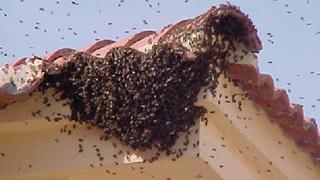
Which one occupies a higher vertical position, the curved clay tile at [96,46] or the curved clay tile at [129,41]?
the curved clay tile at [129,41]

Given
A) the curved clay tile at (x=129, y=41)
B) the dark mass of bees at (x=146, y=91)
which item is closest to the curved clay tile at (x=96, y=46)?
the curved clay tile at (x=129, y=41)

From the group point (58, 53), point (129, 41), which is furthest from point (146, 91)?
point (58, 53)

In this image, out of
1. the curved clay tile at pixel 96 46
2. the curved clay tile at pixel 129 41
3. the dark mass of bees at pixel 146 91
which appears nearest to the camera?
the dark mass of bees at pixel 146 91

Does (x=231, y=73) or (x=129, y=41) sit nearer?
(x=231, y=73)

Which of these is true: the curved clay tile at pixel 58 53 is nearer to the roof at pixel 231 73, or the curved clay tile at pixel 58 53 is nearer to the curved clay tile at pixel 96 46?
the roof at pixel 231 73

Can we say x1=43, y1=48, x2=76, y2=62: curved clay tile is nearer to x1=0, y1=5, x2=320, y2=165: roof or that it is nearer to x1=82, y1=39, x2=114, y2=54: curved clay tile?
x1=0, y1=5, x2=320, y2=165: roof

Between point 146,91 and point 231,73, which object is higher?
point 231,73

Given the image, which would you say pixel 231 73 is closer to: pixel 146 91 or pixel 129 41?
pixel 146 91

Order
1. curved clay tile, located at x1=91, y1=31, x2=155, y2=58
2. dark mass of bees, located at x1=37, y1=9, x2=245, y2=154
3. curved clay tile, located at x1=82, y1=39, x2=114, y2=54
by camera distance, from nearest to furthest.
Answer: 1. dark mass of bees, located at x1=37, y1=9, x2=245, y2=154
2. curved clay tile, located at x1=91, y1=31, x2=155, y2=58
3. curved clay tile, located at x1=82, y1=39, x2=114, y2=54

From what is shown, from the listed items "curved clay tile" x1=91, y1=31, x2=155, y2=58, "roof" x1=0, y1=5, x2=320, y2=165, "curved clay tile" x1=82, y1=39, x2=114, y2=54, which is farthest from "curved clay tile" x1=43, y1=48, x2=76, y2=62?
"curved clay tile" x1=82, y1=39, x2=114, y2=54

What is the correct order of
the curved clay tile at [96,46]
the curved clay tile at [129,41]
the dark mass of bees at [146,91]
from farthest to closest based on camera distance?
the curved clay tile at [96,46] < the curved clay tile at [129,41] < the dark mass of bees at [146,91]
